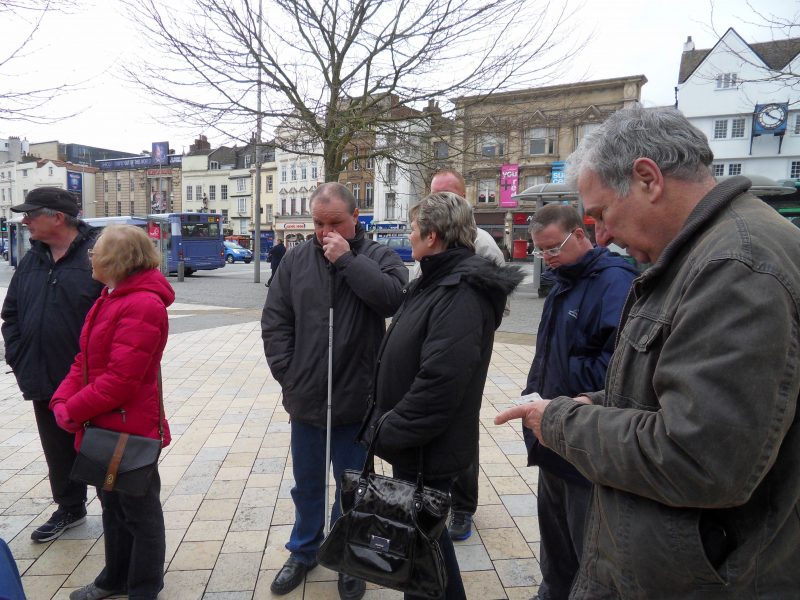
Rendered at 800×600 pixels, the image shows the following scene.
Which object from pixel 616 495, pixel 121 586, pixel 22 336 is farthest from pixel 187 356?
pixel 616 495

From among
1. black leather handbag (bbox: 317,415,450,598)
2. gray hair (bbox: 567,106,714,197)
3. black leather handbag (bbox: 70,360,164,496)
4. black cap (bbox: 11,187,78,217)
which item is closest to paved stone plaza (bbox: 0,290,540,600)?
black leather handbag (bbox: 70,360,164,496)

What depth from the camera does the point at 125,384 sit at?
2.32m

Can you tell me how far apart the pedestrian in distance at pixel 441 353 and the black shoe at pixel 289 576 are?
893 mm

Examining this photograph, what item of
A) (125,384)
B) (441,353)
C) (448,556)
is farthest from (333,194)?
(448,556)

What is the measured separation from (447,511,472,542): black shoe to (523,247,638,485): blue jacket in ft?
3.53

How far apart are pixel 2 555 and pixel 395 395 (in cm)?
135

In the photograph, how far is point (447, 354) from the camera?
2.03m

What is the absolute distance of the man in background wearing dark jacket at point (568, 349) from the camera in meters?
2.20

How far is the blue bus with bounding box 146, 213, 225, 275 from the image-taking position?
23.3m

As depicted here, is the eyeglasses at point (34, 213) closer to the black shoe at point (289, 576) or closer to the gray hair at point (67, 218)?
the gray hair at point (67, 218)

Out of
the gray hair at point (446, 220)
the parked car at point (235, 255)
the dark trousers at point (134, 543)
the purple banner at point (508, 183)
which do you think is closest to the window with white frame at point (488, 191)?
the purple banner at point (508, 183)

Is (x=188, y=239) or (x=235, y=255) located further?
(x=235, y=255)

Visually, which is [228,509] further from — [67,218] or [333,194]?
[333,194]

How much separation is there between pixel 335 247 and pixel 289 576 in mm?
1648
